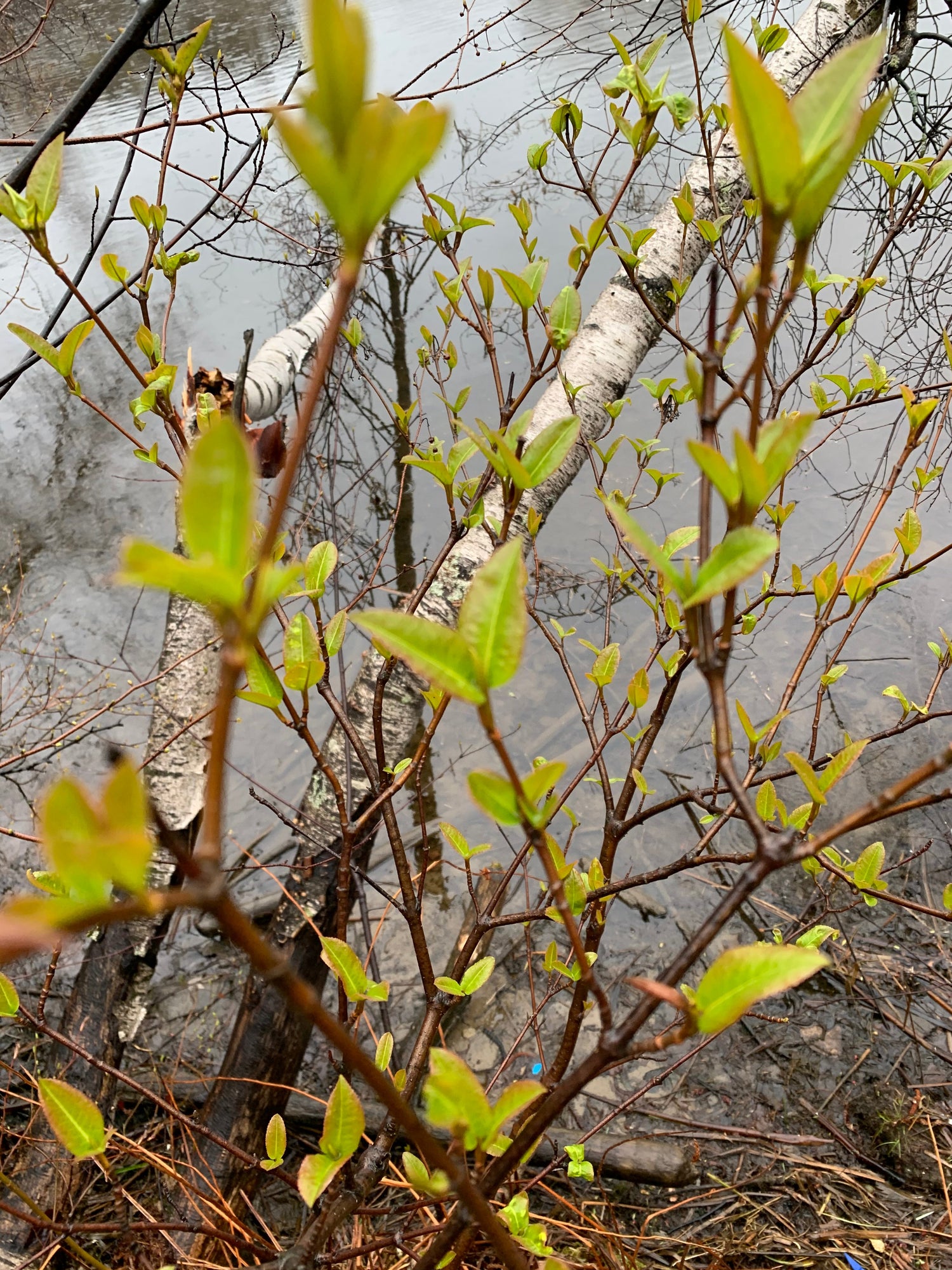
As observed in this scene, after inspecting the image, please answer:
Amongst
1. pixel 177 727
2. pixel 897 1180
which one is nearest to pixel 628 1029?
pixel 897 1180

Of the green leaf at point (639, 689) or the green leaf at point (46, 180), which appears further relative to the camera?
the green leaf at point (639, 689)

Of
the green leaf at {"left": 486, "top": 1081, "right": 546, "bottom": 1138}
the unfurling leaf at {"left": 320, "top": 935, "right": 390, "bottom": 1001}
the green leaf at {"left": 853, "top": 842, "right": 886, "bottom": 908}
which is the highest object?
the green leaf at {"left": 853, "top": 842, "right": 886, "bottom": 908}

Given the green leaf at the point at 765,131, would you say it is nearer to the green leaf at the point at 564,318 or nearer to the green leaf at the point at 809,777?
the green leaf at the point at 809,777

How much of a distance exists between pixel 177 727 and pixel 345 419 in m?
2.83

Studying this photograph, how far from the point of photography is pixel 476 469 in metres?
3.49

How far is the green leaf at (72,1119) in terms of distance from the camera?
0.61 m

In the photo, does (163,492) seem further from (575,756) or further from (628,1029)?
(628,1029)

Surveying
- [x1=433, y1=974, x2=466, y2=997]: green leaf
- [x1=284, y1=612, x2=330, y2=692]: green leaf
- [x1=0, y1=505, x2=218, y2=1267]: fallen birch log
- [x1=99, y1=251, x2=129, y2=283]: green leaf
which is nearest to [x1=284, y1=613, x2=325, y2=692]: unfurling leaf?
[x1=284, y1=612, x2=330, y2=692]: green leaf

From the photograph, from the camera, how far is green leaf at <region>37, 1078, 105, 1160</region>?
23.9 inches

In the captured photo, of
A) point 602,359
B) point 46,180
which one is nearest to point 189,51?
point 46,180

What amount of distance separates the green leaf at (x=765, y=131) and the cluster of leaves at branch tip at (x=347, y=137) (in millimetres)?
150

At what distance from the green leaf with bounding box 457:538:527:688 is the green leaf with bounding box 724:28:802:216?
195 millimetres

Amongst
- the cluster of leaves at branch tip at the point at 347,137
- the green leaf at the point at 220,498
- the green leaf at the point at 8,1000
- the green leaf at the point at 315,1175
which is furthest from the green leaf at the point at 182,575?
the green leaf at the point at 8,1000

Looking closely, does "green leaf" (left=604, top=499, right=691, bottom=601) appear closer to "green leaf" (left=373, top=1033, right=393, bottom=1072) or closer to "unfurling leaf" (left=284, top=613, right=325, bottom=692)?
"unfurling leaf" (left=284, top=613, right=325, bottom=692)
